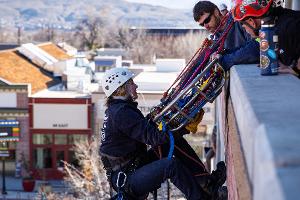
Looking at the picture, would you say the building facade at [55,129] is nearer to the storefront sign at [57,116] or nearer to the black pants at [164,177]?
the storefront sign at [57,116]

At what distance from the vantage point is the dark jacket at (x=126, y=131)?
5.93 m

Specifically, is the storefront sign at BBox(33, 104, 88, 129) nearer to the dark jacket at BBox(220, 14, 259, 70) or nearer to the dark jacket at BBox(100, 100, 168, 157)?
the dark jacket at BBox(100, 100, 168, 157)

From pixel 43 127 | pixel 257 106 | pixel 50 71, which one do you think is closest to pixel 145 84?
pixel 43 127

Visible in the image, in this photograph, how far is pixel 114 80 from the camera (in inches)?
252

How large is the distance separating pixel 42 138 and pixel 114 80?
95.2 feet

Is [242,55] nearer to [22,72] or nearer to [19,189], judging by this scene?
[19,189]

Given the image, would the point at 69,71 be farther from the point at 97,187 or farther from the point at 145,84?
the point at 97,187

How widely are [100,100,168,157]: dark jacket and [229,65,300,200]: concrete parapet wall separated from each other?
1.92 metres

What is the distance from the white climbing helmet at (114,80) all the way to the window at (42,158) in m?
28.9

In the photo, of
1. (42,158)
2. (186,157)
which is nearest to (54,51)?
(42,158)

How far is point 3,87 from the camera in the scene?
3472 centimetres

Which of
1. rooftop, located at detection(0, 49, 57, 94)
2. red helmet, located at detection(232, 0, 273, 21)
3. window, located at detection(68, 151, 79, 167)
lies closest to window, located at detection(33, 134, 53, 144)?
window, located at detection(68, 151, 79, 167)

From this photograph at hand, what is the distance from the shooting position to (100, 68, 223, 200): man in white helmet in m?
5.99

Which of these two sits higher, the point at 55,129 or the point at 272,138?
the point at 272,138
